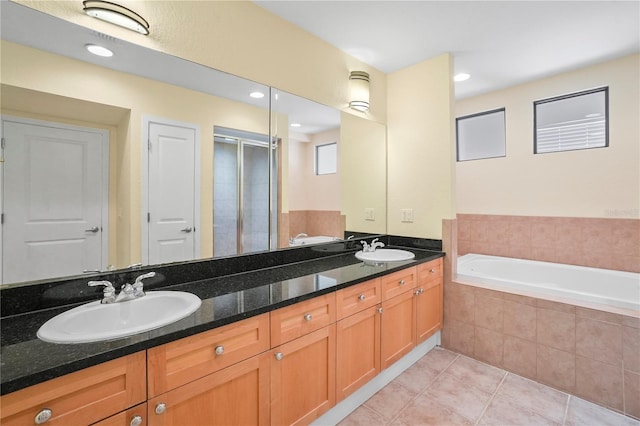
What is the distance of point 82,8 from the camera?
4.12ft

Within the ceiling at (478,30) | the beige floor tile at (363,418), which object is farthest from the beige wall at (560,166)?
the beige floor tile at (363,418)

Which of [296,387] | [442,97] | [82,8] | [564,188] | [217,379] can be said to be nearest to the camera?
[217,379]

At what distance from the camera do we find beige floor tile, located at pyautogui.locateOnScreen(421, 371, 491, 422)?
69.8 inches

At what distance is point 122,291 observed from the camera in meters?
1.21

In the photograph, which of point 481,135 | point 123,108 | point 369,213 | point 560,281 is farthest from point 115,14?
point 560,281

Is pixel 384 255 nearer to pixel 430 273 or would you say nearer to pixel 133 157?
pixel 430 273

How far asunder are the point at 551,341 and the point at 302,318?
1.80 meters

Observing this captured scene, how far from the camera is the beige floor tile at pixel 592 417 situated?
166 cm

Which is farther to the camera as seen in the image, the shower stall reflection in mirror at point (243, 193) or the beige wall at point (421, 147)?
the beige wall at point (421, 147)

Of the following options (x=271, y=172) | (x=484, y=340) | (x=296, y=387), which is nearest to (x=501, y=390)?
(x=484, y=340)

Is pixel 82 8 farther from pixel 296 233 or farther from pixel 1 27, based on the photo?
pixel 296 233

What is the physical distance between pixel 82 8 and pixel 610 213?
394 cm

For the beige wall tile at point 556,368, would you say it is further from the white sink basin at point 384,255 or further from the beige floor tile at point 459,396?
the white sink basin at point 384,255

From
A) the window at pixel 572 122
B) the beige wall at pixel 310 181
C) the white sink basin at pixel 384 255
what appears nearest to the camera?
the beige wall at pixel 310 181
